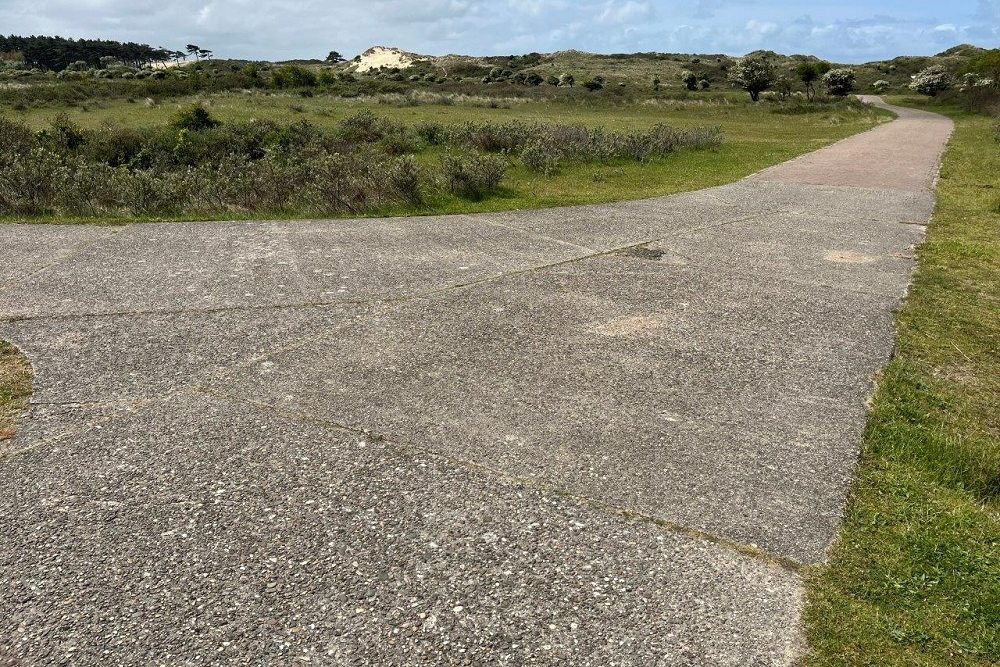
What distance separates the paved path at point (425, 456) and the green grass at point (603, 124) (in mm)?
4549

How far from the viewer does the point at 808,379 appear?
188 inches

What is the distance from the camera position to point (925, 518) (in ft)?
10.7

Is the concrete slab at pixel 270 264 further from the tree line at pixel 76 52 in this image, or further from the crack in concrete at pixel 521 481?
the tree line at pixel 76 52

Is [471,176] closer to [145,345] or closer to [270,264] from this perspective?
[270,264]

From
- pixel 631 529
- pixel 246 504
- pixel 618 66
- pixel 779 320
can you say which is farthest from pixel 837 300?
pixel 618 66

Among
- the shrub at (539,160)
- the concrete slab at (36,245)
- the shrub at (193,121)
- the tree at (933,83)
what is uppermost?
the tree at (933,83)

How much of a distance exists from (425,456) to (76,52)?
11793 cm

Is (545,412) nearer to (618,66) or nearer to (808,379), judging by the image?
(808,379)

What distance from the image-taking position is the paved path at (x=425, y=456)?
2641mm

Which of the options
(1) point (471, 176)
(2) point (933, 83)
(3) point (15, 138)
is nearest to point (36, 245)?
(1) point (471, 176)

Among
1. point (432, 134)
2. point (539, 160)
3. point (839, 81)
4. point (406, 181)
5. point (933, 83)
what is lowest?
point (539, 160)

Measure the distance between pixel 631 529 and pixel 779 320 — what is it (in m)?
3.50

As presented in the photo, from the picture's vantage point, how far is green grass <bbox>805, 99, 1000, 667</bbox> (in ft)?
8.44

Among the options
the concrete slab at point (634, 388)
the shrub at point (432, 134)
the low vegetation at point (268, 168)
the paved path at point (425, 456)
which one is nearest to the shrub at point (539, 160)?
the low vegetation at point (268, 168)
